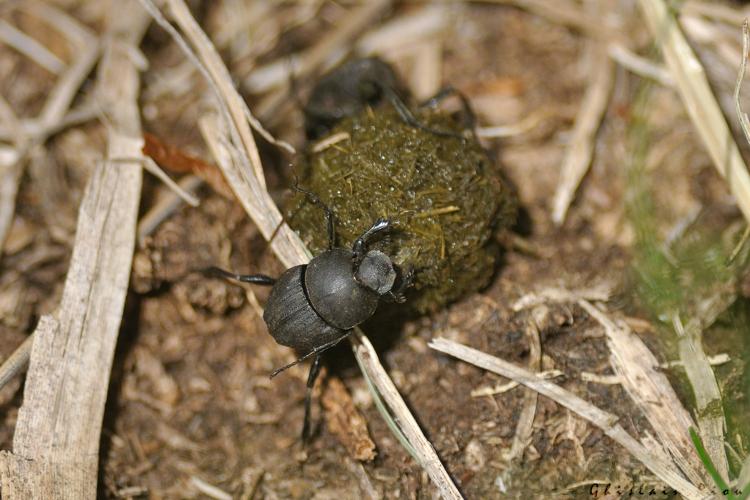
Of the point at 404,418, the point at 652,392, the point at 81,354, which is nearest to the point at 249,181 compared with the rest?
the point at 81,354

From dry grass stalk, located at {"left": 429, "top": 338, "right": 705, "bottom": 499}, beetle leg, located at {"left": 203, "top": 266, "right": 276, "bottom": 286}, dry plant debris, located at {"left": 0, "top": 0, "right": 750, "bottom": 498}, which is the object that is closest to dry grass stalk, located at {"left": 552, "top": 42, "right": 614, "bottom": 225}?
dry plant debris, located at {"left": 0, "top": 0, "right": 750, "bottom": 498}

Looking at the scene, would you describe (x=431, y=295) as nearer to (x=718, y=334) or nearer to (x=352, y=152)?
(x=352, y=152)

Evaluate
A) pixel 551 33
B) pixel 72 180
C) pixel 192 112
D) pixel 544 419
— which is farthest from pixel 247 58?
pixel 544 419

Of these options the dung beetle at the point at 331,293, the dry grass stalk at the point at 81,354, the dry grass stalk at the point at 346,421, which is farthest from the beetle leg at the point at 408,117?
the dry grass stalk at the point at 81,354

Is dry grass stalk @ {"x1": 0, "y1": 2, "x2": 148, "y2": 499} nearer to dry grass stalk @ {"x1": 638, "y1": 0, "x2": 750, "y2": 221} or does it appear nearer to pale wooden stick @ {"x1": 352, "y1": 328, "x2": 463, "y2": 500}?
pale wooden stick @ {"x1": 352, "y1": 328, "x2": 463, "y2": 500}

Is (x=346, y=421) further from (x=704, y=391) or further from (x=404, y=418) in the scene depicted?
(x=704, y=391)

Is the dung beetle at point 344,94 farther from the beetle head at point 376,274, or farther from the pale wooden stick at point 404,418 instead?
the pale wooden stick at point 404,418

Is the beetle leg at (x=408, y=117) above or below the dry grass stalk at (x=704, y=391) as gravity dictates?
above
